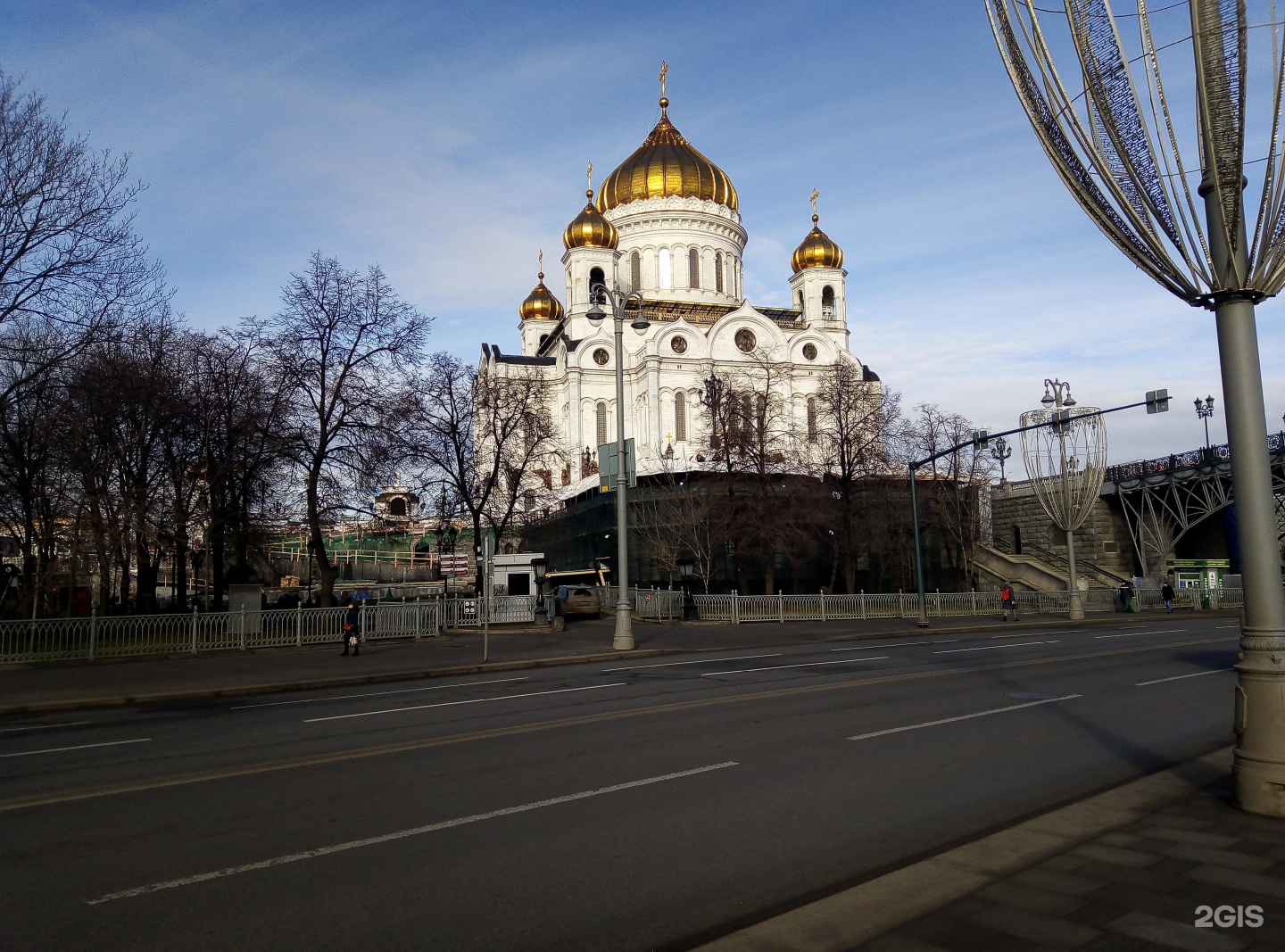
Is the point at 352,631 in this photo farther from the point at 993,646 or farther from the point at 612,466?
the point at 993,646

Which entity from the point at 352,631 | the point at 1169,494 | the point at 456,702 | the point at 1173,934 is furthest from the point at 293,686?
the point at 1169,494

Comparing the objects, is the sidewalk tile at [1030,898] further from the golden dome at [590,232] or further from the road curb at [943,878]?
the golden dome at [590,232]

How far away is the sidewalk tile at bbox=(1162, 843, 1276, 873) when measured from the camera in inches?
211

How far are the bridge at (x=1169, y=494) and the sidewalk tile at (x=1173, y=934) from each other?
5041 centimetres

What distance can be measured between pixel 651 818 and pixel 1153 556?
55597mm

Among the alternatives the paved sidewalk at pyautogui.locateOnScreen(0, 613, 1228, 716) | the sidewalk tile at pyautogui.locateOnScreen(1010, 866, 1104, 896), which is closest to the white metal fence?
the paved sidewalk at pyautogui.locateOnScreen(0, 613, 1228, 716)

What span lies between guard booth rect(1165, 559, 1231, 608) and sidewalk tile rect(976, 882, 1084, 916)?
4526cm

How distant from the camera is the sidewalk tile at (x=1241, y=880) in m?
5.00

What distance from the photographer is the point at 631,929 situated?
5.00m

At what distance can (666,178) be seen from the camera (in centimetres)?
7206

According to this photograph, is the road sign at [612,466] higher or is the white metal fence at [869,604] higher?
the road sign at [612,466]

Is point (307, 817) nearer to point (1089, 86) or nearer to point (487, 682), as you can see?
point (1089, 86)

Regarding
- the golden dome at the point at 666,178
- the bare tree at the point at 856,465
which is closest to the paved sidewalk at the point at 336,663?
the bare tree at the point at 856,465

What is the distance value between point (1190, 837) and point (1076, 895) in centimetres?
146
